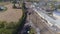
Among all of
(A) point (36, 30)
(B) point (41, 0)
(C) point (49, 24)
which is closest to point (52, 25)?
(C) point (49, 24)

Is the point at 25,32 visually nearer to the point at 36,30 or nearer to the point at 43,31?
the point at 36,30

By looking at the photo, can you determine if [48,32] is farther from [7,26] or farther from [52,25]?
[7,26]

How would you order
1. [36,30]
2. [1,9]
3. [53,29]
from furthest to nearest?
1. [1,9]
2. [36,30]
3. [53,29]

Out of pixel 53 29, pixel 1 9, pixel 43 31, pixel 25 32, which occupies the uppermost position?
pixel 53 29

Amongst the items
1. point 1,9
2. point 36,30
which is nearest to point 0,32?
point 36,30

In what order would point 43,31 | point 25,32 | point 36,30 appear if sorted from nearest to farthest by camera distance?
point 43,31 < point 36,30 < point 25,32

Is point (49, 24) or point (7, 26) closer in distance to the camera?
point (49, 24)

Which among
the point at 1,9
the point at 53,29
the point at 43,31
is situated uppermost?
the point at 53,29

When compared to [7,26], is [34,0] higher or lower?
lower

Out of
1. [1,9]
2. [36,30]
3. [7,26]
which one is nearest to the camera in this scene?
[36,30]
